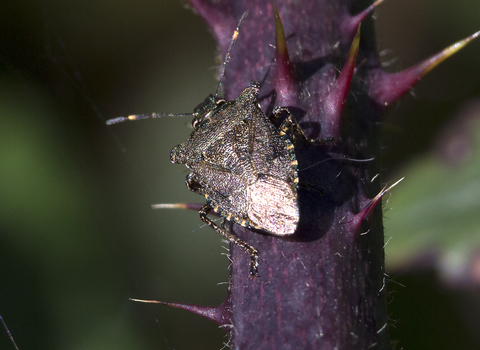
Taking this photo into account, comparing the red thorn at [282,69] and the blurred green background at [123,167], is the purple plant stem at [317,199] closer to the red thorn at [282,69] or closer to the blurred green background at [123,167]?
the red thorn at [282,69]

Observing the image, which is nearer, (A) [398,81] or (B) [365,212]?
(B) [365,212]

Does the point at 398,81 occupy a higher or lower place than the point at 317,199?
higher

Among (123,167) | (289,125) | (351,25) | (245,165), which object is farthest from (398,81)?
(123,167)

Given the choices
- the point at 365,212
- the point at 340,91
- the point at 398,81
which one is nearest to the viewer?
the point at 365,212

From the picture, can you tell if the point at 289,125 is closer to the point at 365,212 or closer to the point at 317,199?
the point at 317,199

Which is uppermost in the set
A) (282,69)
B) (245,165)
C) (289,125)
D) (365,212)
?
(282,69)

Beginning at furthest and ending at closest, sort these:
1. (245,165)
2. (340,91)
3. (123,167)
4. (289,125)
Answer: (123,167) → (245,165) → (289,125) → (340,91)
